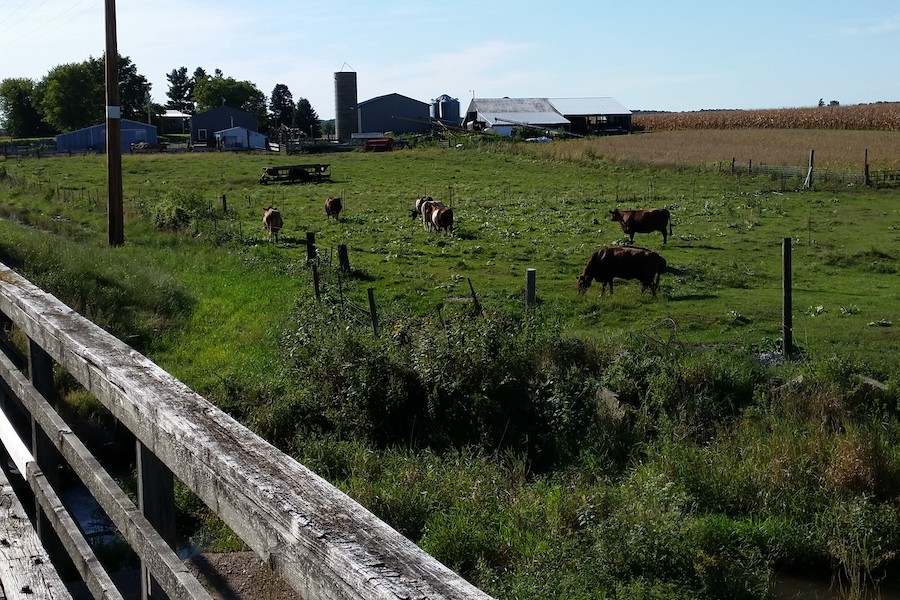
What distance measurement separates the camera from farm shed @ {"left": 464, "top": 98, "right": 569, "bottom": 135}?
91.3 m

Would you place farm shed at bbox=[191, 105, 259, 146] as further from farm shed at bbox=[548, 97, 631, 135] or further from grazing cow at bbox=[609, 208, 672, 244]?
grazing cow at bbox=[609, 208, 672, 244]

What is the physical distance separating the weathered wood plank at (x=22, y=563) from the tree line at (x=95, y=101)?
336ft

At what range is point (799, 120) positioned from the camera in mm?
87625

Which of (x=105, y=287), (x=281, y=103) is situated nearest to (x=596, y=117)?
(x=281, y=103)

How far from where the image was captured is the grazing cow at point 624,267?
18141mm

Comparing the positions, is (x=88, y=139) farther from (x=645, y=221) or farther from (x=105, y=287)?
(x=105, y=287)

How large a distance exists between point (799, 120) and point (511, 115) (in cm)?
2594

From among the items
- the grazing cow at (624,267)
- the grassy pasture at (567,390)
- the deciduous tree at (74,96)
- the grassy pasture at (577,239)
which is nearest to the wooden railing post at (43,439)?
the grassy pasture at (567,390)

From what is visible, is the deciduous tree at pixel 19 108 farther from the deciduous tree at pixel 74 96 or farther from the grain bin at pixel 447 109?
the grain bin at pixel 447 109

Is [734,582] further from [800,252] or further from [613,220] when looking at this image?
[613,220]

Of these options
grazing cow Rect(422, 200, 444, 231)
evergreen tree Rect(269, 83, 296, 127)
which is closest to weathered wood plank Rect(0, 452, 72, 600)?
grazing cow Rect(422, 200, 444, 231)

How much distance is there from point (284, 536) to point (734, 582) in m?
6.77

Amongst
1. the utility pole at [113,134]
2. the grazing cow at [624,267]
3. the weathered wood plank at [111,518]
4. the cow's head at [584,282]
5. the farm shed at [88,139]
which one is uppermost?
the farm shed at [88,139]

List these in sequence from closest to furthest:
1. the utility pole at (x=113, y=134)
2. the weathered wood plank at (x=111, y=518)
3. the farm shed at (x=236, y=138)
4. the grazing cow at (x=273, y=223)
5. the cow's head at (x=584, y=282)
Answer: the weathered wood plank at (x=111, y=518) → the cow's head at (x=584, y=282) → the utility pole at (x=113, y=134) → the grazing cow at (x=273, y=223) → the farm shed at (x=236, y=138)
